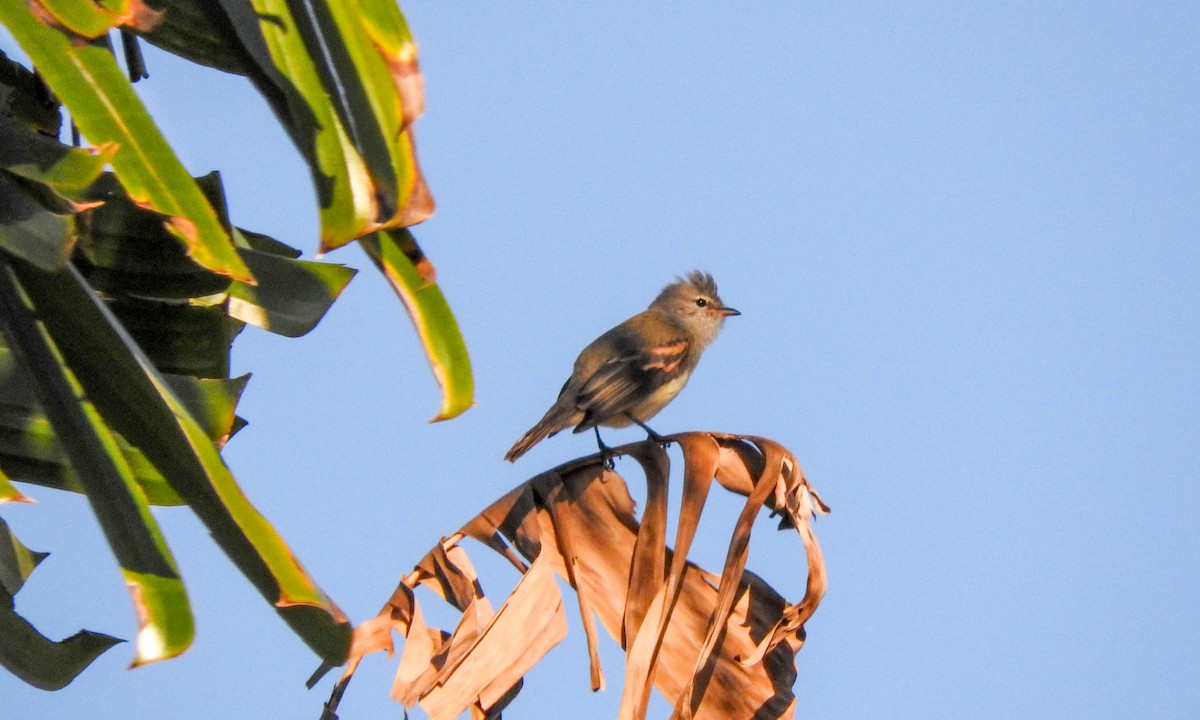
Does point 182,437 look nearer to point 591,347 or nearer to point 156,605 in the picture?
point 156,605

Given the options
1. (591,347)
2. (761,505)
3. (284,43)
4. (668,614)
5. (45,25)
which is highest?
(591,347)

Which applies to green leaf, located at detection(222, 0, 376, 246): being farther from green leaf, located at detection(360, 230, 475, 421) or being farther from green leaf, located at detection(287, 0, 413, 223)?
green leaf, located at detection(360, 230, 475, 421)

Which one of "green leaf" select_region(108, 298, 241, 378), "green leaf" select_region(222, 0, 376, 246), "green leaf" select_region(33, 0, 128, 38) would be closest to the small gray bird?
"green leaf" select_region(108, 298, 241, 378)

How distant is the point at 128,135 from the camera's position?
2.93 m

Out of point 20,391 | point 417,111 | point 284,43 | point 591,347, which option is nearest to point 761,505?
point 417,111

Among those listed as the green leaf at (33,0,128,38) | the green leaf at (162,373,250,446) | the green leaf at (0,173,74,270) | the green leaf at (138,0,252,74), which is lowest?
the green leaf at (162,373,250,446)

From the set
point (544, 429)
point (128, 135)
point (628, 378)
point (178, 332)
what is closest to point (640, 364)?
point (628, 378)

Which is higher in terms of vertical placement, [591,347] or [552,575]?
[591,347]

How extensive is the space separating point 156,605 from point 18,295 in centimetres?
73

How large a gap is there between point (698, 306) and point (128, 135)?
727 centimetres

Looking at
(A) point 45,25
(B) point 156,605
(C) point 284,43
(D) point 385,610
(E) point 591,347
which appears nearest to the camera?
(B) point 156,605

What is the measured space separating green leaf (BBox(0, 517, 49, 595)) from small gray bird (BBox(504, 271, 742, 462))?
3.18 meters

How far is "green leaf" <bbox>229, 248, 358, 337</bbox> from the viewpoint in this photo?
11.5 ft

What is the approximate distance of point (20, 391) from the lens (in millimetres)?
3523
